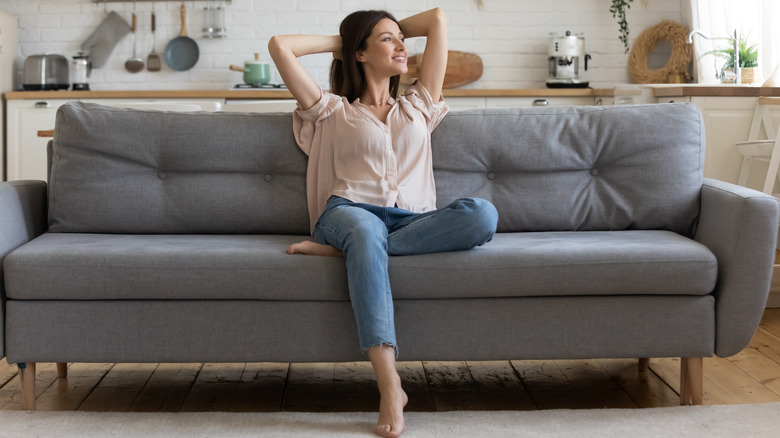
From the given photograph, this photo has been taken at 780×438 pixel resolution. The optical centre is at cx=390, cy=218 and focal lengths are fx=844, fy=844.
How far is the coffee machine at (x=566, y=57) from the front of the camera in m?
5.31

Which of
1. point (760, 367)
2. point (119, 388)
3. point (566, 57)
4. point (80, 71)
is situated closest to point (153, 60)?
point (80, 71)

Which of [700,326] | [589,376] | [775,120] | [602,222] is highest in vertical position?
[775,120]

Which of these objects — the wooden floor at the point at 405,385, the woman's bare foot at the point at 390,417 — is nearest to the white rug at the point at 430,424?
the woman's bare foot at the point at 390,417

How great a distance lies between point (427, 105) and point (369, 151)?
10.6 inches

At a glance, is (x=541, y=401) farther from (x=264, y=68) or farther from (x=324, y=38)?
(x=264, y=68)

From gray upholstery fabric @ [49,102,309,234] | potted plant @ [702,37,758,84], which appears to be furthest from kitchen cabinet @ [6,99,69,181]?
potted plant @ [702,37,758,84]

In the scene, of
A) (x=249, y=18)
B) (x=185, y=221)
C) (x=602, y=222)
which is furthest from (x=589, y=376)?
(x=249, y=18)

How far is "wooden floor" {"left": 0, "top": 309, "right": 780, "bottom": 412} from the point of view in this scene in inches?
90.3

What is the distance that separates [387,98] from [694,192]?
97cm

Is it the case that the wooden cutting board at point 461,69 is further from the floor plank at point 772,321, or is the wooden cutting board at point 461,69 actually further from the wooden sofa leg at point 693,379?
the wooden sofa leg at point 693,379

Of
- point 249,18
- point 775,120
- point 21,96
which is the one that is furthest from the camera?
point 249,18

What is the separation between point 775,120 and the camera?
3.93 m

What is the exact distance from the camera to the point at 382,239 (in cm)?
210

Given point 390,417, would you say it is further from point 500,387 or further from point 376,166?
point 376,166
